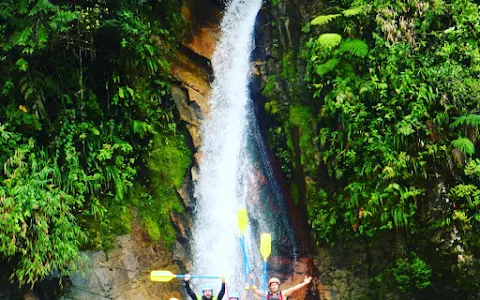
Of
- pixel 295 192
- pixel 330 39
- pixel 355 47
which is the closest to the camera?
pixel 355 47

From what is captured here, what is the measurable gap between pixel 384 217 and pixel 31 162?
5661 mm

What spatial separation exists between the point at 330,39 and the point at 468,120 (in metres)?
2.59

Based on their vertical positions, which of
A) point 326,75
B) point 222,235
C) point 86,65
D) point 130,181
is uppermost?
point 86,65

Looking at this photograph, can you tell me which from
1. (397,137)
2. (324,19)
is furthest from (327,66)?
(397,137)

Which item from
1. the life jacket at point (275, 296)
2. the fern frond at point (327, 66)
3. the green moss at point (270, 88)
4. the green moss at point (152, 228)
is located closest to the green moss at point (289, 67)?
the green moss at point (270, 88)

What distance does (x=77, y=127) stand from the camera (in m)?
7.84

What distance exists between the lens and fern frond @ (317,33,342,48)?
24.5 feet

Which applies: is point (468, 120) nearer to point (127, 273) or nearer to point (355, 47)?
point (355, 47)

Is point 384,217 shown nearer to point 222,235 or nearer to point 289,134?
point 289,134

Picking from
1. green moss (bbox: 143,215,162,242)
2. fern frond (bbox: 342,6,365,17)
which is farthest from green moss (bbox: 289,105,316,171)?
green moss (bbox: 143,215,162,242)

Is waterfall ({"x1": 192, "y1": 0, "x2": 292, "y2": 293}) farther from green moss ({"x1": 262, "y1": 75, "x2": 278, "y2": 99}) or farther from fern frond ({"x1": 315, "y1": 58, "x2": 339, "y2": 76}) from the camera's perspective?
fern frond ({"x1": 315, "y1": 58, "x2": 339, "y2": 76})

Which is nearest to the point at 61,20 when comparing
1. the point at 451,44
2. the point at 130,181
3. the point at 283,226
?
the point at 130,181

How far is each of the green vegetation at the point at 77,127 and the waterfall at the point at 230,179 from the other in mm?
646

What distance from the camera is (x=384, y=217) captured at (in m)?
6.42
